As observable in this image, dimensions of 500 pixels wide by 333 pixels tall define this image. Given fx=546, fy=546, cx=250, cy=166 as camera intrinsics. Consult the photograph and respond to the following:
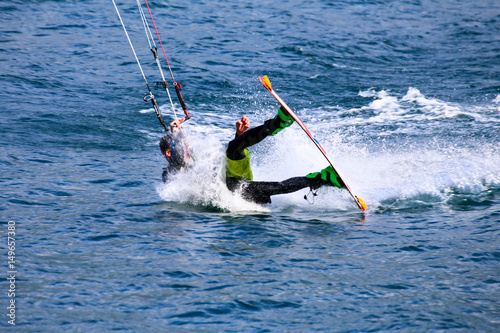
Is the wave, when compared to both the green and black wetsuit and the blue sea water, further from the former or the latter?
the green and black wetsuit

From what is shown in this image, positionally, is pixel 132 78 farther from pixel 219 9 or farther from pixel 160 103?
pixel 219 9

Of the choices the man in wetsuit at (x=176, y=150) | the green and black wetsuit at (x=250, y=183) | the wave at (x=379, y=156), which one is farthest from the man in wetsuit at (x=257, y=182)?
the man in wetsuit at (x=176, y=150)

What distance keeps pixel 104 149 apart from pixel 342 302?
803cm

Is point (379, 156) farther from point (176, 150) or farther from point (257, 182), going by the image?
point (176, 150)

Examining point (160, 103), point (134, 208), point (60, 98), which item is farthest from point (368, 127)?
point (60, 98)

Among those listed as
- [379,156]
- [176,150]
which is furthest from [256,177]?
[379,156]

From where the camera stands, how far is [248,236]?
769 centimetres

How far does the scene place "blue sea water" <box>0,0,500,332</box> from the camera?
594cm

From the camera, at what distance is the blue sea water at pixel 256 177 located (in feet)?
19.5

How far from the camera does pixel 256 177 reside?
10.8 meters

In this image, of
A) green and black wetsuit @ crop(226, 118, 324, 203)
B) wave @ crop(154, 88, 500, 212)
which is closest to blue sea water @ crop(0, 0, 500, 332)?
wave @ crop(154, 88, 500, 212)

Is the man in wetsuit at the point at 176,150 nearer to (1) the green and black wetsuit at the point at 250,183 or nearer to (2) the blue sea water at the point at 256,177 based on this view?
(2) the blue sea water at the point at 256,177

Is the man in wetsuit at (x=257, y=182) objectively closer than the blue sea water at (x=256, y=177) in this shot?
No

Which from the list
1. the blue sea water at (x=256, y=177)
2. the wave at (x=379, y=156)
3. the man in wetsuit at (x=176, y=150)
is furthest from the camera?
→ the wave at (x=379, y=156)
